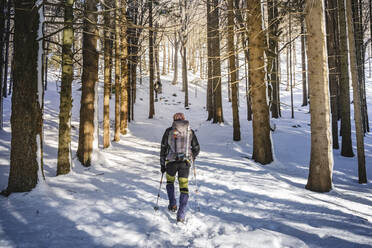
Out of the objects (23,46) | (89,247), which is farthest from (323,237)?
(23,46)

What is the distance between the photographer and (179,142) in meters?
4.22

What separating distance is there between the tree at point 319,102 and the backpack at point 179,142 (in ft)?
12.3

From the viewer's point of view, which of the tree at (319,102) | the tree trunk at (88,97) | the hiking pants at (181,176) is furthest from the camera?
the tree trunk at (88,97)

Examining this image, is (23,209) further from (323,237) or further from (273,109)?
(273,109)

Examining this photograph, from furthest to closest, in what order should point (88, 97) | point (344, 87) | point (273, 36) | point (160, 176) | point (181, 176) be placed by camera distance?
point (344, 87) → point (273, 36) → point (88, 97) → point (160, 176) → point (181, 176)

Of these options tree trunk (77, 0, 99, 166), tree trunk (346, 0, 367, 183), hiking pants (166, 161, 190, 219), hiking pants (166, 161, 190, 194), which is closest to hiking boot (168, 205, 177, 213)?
hiking pants (166, 161, 190, 219)

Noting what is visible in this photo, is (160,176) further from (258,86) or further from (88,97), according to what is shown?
(258,86)

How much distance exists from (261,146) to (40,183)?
7.30 meters

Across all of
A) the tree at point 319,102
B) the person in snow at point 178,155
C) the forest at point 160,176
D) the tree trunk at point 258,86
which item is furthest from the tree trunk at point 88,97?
the tree at point 319,102

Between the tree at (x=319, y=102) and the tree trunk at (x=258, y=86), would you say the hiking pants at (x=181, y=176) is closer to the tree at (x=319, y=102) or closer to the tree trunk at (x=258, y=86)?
the tree at (x=319, y=102)

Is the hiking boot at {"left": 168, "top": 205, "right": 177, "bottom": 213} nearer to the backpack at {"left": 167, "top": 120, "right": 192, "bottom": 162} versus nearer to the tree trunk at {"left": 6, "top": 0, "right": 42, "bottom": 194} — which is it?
the backpack at {"left": 167, "top": 120, "right": 192, "bottom": 162}

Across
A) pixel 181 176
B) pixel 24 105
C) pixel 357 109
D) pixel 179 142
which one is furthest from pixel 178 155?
pixel 357 109

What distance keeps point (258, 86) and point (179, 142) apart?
5385mm

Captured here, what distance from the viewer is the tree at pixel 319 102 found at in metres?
5.78
